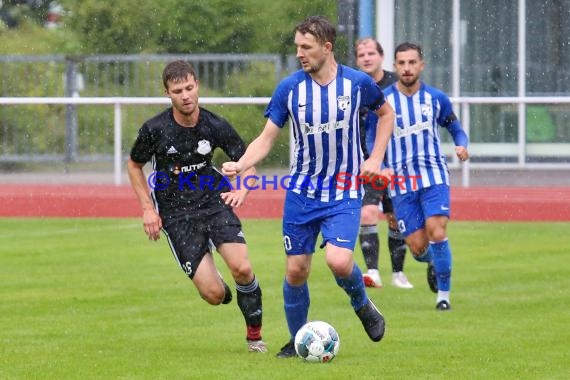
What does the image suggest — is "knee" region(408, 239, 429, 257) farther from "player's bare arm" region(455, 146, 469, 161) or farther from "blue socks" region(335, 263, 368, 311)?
"blue socks" region(335, 263, 368, 311)

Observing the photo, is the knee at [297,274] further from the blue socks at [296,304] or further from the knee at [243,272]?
the knee at [243,272]

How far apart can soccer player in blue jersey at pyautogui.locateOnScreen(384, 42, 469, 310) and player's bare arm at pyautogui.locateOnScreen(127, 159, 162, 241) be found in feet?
8.45

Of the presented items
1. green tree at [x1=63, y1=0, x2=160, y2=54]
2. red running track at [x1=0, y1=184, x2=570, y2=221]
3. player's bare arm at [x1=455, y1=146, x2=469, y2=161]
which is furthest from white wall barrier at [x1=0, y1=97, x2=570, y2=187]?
player's bare arm at [x1=455, y1=146, x2=469, y2=161]

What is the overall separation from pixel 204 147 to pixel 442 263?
254 cm

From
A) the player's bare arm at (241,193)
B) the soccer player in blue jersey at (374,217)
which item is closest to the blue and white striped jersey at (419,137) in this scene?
the soccer player in blue jersey at (374,217)

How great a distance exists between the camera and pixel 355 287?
8281 millimetres

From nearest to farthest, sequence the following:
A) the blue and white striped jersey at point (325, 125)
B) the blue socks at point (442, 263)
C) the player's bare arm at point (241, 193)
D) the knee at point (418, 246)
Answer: the player's bare arm at point (241, 193) → the blue and white striped jersey at point (325, 125) → the blue socks at point (442, 263) → the knee at point (418, 246)

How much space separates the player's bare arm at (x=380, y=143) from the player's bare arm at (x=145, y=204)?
1.24 meters

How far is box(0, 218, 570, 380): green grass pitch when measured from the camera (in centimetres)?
799

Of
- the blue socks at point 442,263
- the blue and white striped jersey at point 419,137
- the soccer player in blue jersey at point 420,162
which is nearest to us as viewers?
the blue socks at point 442,263

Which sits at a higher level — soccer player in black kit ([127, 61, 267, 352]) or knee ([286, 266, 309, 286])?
soccer player in black kit ([127, 61, 267, 352])

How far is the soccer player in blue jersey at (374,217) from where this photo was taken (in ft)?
38.5

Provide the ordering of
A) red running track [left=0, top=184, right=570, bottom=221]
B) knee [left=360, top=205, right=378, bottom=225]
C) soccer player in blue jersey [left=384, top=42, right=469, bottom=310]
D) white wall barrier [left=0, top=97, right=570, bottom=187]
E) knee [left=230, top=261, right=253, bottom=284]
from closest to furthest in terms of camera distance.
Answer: knee [left=230, top=261, right=253, bottom=284], soccer player in blue jersey [left=384, top=42, right=469, bottom=310], knee [left=360, top=205, right=378, bottom=225], red running track [left=0, top=184, right=570, bottom=221], white wall barrier [left=0, top=97, right=570, bottom=187]

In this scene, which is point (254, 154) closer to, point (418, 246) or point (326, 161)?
point (326, 161)
